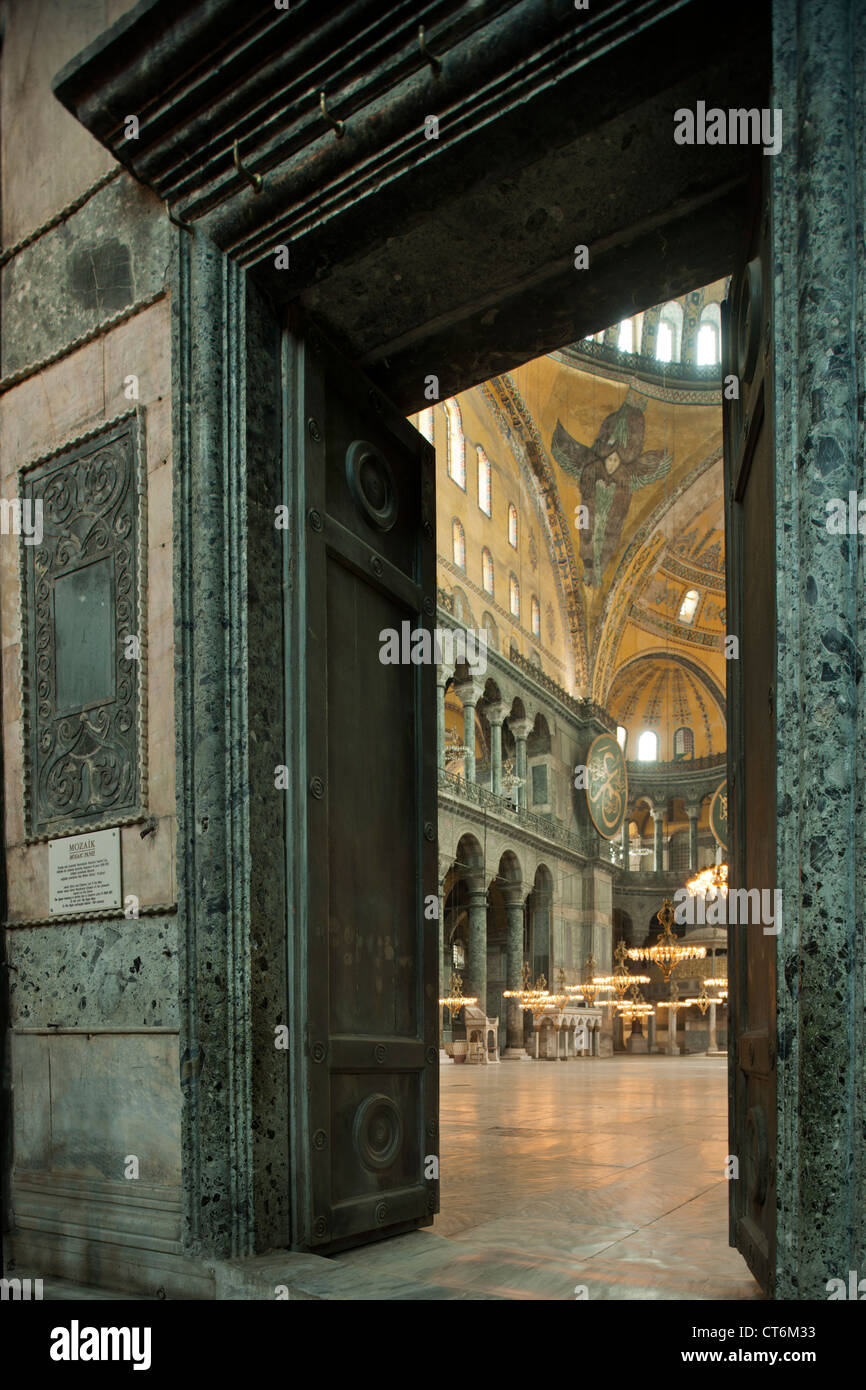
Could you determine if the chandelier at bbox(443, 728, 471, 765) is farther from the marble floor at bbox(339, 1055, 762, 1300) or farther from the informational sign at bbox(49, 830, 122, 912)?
the informational sign at bbox(49, 830, 122, 912)

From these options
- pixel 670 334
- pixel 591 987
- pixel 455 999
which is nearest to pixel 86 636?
pixel 455 999

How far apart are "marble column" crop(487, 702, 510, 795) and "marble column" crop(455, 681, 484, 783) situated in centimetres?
127

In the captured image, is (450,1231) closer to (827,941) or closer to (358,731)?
(358,731)

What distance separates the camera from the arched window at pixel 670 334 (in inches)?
1102

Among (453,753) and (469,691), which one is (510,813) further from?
(469,691)

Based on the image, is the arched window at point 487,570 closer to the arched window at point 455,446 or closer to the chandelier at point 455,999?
the arched window at point 455,446

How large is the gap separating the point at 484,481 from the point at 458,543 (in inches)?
100

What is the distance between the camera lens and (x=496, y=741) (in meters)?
25.2

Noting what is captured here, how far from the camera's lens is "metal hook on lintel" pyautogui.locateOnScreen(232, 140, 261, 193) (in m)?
3.19

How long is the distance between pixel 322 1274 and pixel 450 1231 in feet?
3.14

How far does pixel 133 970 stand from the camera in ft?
10.9

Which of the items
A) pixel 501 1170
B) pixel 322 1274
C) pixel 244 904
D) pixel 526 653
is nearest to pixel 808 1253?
pixel 322 1274

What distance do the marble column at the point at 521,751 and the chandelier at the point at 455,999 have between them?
4.49m

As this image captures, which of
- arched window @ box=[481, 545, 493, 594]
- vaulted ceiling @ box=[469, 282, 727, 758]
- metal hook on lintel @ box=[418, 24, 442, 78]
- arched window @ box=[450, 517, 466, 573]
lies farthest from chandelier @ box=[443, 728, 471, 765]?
metal hook on lintel @ box=[418, 24, 442, 78]
